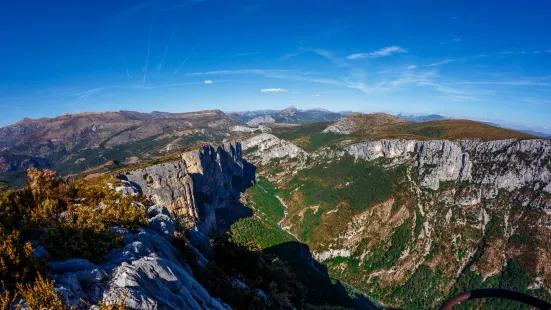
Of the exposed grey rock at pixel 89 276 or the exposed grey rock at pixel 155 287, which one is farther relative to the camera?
the exposed grey rock at pixel 89 276

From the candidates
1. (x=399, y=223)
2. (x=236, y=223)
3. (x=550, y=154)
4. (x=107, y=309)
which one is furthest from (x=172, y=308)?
(x=550, y=154)

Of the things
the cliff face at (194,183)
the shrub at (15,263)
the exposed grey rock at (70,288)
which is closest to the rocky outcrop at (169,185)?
the cliff face at (194,183)

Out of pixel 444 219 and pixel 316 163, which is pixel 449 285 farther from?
pixel 316 163

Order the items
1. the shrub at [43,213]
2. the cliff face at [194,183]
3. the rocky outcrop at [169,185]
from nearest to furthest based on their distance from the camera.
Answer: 1. the shrub at [43,213]
2. the rocky outcrop at [169,185]
3. the cliff face at [194,183]

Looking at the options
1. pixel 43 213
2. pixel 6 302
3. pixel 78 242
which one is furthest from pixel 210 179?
pixel 6 302

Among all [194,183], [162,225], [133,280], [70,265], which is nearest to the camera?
[70,265]

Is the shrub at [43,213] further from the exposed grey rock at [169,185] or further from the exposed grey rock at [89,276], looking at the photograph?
the exposed grey rock at [169,185]

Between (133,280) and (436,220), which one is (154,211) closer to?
(133,280)
